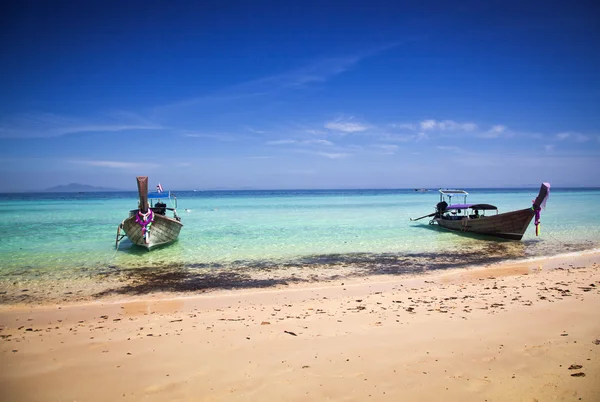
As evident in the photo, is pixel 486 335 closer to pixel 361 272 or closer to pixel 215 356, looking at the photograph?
pixel 215 356

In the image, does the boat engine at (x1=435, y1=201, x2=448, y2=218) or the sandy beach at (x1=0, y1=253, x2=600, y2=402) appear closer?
the sandy beach at (x1=0, y1=253, x2=600, y2=402)

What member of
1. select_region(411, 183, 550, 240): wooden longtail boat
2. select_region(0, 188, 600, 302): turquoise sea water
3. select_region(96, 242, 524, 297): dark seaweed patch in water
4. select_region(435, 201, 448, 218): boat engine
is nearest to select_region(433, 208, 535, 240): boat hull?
select_region(411, 183, 550, 240): wooden longtail boat

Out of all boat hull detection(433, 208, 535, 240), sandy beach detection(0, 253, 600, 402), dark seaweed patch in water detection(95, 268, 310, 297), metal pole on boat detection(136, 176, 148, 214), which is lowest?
dark seaweed patch in water detection(95, 268, 310, 297)

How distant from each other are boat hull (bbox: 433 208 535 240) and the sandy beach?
9940 mm

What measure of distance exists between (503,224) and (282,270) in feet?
44.5

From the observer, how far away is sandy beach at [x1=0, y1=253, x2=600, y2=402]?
4473 millimetres

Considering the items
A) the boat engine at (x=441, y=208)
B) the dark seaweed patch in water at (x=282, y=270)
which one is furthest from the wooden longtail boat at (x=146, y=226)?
the boat engine at (x=441, y=208)

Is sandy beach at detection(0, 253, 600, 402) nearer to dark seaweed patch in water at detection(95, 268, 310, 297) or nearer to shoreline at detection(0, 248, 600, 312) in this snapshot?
shoreline at detection(0, 248, 600, 312)

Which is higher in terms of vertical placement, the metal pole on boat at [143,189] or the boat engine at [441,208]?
the metal pole on boat at [143,189]

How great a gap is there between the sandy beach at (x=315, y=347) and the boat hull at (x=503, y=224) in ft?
32.6

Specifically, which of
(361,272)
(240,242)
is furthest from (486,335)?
(240,242)

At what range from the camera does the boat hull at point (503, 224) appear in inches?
723

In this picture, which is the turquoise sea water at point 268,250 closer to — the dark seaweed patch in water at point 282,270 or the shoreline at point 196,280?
the dark seaweed patch in water at point 282,270

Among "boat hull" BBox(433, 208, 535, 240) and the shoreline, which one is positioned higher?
"boat hull" BBox(433, 208, 535, 240)
